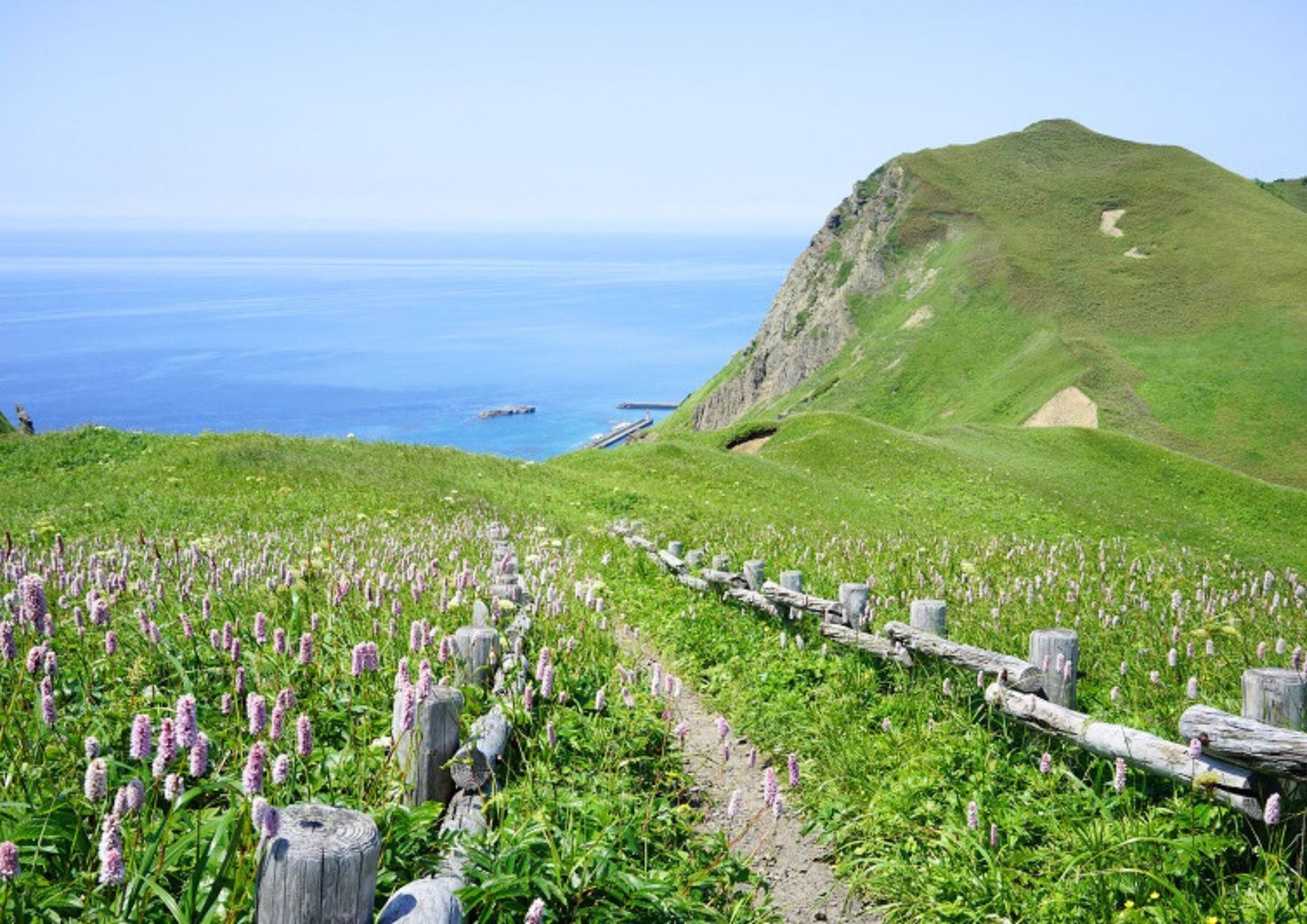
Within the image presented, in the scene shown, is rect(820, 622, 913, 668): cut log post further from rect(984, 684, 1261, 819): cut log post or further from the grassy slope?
the grassy slope

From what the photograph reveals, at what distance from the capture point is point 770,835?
6.05 m

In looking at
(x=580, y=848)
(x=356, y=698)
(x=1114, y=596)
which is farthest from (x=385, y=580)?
(x=1114, y=596)

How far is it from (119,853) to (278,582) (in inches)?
256

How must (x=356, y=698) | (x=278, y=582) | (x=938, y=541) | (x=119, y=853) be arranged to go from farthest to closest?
1. (x=938, y=541)
2. (x=278, y=582)
3. (x=356, y=698)
4. (x=119, y=853)

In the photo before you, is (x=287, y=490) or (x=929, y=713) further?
(x=287, y=490)

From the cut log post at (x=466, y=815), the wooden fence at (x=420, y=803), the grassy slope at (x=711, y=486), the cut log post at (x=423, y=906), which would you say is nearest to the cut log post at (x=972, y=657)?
the wooden fence at (x=420, y=803)

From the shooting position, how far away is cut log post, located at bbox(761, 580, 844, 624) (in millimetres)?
10089

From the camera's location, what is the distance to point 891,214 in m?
115

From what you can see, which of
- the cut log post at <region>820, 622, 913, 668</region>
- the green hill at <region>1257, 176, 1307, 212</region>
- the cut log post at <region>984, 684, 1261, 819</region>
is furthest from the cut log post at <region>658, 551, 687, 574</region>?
the green hill at <region>1257, 176, 1307, 212</region>

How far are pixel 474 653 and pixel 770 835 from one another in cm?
265

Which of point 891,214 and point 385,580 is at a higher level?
point 891,214

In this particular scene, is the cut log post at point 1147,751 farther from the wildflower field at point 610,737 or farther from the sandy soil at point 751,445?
the sandy soil at point 751,445

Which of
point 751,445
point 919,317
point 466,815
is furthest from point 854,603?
point 919,317

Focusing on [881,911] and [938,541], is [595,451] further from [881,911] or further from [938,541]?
[881,911]
